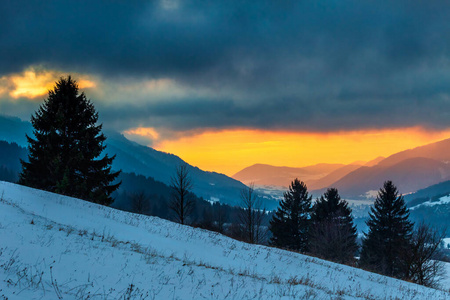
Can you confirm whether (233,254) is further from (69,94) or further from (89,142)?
(69,94)

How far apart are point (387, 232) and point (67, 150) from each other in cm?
4891

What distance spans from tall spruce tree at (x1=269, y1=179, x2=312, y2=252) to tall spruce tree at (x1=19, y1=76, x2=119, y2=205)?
3413 centimetres

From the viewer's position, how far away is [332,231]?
1861 inches

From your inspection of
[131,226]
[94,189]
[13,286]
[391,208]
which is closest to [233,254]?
[131,226]

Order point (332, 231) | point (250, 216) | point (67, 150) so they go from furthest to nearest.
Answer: point (332, 231)
point (250, 216)
point (67, 150)

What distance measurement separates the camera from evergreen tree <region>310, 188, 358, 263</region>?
44.4 meters

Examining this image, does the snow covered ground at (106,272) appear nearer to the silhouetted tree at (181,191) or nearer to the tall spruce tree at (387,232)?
the silhouetted tree at (181,191)

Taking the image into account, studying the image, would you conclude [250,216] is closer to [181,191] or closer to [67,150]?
[181,191]

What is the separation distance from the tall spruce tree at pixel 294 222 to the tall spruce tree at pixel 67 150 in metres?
34.1

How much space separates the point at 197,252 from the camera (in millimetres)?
16406

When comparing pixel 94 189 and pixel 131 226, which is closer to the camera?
pixel 131 226

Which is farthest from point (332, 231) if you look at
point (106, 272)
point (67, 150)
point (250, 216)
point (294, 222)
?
point (106, 272)

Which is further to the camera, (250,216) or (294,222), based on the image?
(294,222)

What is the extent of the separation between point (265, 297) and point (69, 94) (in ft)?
114
